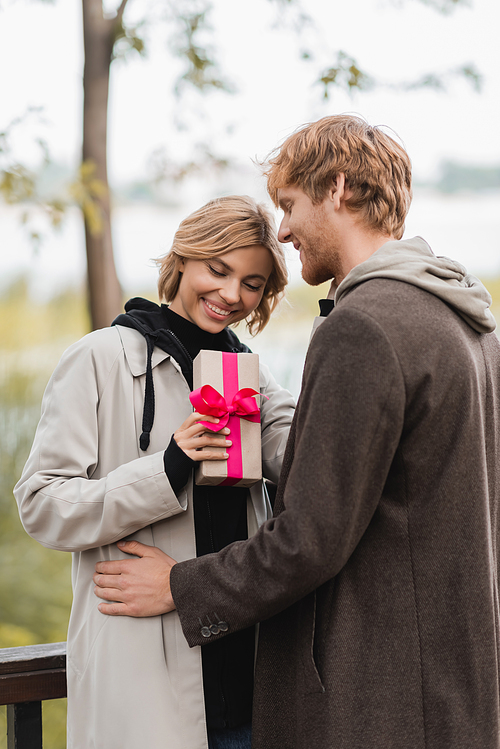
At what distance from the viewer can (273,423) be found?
70.0 inches

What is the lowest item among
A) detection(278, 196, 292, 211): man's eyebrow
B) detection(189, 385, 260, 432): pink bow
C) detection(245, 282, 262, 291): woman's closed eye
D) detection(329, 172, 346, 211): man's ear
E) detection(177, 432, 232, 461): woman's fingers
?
detection(177, 432, 232, 461): woman's fingers

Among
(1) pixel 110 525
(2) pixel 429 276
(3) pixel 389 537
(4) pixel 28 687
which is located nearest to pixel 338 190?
(2) pixel 429 276

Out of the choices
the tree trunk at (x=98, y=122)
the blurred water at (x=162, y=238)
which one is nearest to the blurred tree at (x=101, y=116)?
the tree trunk at (x=98, y=122)

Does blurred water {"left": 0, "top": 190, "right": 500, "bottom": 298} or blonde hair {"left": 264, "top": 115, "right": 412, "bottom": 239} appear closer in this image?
blonde hair {"left": 264, "top": 115, "right": 412, "bottom": 239}

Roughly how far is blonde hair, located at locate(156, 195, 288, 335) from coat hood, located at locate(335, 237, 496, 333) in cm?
51

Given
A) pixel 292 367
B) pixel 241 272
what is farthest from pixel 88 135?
pixel 241 272

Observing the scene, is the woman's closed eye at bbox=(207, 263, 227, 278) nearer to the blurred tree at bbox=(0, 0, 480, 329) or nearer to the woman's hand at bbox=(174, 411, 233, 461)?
the woman's hand at bbox=(174, 411, 233, 461)

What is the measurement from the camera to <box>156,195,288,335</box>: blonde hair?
1.67 m

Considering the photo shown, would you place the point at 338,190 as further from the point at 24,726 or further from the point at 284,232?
the point at 24,726

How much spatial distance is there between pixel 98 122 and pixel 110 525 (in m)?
2.59

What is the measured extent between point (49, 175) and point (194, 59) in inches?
46.2

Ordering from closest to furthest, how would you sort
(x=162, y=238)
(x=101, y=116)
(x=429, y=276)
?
(x=429, y=276)
(x=101, y=116)
(x=162, y=238)

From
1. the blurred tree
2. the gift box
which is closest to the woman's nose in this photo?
the gift box

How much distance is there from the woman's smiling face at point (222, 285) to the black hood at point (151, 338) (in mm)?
55
